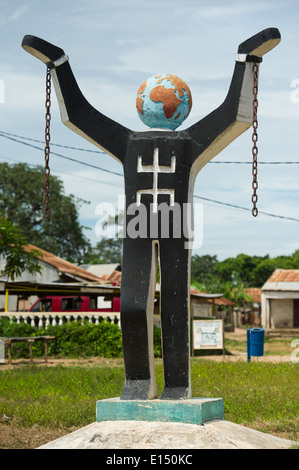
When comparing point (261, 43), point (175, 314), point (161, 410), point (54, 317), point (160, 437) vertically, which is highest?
point (261, 43)

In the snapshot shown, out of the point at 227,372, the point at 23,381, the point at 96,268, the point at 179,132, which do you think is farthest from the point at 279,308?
the point at 179,132

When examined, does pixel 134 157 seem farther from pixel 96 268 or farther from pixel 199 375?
pixel 96 268

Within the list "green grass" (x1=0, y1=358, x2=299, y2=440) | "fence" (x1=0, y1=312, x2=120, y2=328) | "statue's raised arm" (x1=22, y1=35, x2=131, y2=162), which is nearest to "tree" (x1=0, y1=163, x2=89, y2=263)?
"fence" (x1=0, y1=312, x2=120, y2=328)

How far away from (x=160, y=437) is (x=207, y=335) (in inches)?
418

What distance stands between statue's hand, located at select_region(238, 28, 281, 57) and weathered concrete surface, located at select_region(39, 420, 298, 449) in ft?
11.4

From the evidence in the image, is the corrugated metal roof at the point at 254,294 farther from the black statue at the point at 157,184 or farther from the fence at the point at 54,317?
the black statue at the point at 157,184

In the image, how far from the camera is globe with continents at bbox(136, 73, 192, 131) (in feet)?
20.3

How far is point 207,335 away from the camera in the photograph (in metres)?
15.7

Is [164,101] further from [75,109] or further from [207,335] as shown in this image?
[207,335]

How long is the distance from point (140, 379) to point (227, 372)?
5.92 metres

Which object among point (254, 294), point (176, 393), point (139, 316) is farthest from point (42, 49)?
point (254, 294)

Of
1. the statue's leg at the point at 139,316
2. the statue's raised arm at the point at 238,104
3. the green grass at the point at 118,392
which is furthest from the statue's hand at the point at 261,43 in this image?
the green grass at the point at 118,392

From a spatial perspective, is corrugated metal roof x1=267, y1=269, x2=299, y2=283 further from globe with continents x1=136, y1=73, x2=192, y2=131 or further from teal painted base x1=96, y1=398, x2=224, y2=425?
teal painted base x1=96, y1=398, x2=224, y2=425

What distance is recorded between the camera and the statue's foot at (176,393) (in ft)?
18.9
